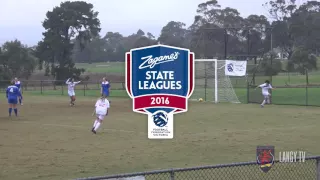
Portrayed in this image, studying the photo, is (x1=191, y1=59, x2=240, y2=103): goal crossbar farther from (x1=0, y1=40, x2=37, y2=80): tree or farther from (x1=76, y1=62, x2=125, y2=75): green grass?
(x1=0, y1=40, x2=37, y2=80): tree

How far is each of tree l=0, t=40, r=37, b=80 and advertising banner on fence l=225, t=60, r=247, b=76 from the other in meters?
39.4

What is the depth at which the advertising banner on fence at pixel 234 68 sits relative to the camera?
36844mm

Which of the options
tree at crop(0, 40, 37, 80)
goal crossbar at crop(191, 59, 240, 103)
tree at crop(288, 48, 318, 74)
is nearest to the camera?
goal crossbar at crop(191, 59, 240, 103)

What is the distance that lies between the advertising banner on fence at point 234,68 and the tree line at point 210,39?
14.0m

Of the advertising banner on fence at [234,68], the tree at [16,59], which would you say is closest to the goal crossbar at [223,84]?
the advertising banner on fence at [234,68]

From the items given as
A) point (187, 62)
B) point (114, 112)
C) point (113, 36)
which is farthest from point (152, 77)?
point (113, 36)

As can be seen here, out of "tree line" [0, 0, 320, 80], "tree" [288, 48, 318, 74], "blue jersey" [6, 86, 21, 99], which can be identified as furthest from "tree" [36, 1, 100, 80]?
"blue jersey" [6, 86, 21, 99]

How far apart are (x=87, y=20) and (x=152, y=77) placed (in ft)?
225

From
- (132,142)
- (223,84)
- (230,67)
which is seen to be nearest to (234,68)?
(230,67)

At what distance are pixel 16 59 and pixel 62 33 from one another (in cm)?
712
